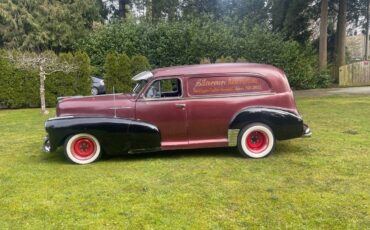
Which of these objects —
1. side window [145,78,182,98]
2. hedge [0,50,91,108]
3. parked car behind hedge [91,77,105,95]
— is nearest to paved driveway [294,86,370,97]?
parked car behind hedge [91,77,105,95]

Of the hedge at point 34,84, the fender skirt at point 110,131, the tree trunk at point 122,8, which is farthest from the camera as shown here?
the tree trunk at point 122,8

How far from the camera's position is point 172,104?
277 inches

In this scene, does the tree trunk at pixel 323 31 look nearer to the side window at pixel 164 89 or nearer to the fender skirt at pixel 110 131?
the side window at pixel 164 89

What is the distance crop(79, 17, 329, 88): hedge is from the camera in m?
21.0

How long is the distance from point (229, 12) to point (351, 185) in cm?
2802

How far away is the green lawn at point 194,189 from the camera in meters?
4.43

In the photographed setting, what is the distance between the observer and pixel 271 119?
7027 millimetres

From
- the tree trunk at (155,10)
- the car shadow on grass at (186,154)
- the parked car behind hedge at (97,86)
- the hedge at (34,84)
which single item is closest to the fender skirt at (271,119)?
the car shadow on grass at (186,154)

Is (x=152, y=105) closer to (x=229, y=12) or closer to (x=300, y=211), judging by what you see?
(x=300, y=211)

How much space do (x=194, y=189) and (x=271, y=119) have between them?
2.30 metres

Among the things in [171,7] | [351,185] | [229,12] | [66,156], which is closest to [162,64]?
[171,7]

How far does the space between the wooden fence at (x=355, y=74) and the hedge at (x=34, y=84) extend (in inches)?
627

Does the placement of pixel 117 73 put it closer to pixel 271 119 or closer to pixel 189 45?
pixel 189 45

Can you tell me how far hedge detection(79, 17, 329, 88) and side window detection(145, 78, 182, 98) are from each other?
13.9 m
